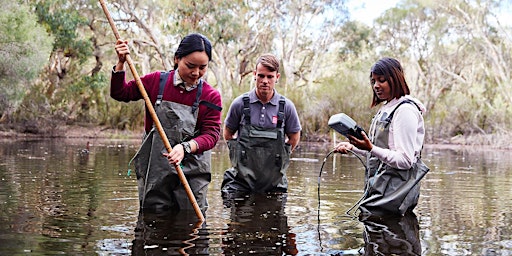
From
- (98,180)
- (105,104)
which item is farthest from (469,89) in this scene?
(98,180)

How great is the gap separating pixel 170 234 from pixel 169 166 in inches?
26.5

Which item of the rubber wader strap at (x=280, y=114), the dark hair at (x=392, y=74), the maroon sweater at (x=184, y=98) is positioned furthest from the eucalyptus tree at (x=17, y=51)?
the dark hair at (x=392, y=74)

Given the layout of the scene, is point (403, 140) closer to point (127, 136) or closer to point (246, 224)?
point (246, 224)

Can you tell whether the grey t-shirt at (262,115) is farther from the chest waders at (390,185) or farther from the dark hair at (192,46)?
the dark hair at (192,46)

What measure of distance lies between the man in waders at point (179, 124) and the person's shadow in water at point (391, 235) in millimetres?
1281

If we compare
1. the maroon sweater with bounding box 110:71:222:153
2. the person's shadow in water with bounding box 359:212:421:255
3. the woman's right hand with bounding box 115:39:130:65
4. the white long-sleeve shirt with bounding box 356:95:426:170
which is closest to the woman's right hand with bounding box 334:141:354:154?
the white long-sleeve shirt with bounding box 356:95:426:170

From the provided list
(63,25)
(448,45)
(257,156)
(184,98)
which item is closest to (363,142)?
(184,98)

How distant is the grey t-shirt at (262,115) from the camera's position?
23.0 ft

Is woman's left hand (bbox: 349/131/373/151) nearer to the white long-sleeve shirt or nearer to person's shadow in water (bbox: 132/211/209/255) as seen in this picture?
the white long-sleeve shirt

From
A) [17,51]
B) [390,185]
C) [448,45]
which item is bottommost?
[390,185]

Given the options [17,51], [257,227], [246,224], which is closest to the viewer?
[257,227]

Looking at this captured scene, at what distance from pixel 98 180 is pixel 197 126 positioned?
3622 mm

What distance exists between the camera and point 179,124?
5125 mm

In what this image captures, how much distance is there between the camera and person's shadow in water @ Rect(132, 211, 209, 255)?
4.09m
